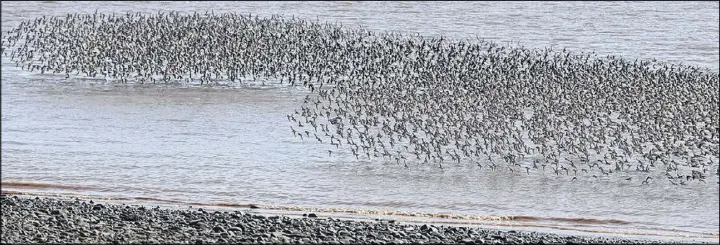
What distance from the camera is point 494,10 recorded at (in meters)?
28.8

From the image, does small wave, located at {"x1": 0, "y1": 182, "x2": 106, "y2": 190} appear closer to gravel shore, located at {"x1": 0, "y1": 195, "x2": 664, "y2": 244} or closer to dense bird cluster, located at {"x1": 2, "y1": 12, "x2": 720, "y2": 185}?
gravel shore, located at {"x1": 0, "y1": 195, "x2": 664, "y2": 244}

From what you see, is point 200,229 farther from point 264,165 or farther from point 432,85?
point 432,85

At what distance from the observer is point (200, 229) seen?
388 inches

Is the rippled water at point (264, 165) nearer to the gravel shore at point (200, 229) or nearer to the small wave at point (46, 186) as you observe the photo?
the small wave at point (46, 186)

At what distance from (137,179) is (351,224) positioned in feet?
14.4

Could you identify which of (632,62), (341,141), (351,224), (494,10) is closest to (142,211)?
(351,224)

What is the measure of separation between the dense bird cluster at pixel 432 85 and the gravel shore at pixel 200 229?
4128 mm

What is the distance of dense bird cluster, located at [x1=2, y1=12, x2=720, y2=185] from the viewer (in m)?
14.8

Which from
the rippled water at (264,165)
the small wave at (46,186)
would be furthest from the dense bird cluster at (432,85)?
the small wave at (46,186)

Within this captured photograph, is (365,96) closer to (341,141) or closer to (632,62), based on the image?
(341,141)

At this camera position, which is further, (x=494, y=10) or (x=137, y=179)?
(x=494, y=10)

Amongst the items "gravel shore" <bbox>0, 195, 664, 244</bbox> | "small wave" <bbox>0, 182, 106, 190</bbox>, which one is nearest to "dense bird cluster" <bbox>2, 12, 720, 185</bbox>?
"small wave" <bbox>0, 182, 106, 190</bbox>

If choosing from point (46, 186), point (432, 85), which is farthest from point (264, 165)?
point (432, 85)

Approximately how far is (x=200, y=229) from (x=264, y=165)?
5.04 meters
